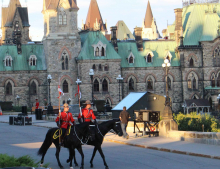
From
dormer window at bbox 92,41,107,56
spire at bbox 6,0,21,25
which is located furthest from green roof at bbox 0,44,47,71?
spire at bbox 6,0,21,25

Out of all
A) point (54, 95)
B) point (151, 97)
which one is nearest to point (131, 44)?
point (54, 95)

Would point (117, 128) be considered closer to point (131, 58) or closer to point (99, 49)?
point (99, 49)

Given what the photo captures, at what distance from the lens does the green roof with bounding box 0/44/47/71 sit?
6116 centimetres

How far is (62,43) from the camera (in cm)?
6034

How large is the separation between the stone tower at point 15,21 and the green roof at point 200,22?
2656cm

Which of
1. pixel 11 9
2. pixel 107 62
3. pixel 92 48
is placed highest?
pixel 11 9

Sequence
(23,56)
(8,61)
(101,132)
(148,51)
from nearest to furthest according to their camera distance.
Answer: (101,132) → (8,61) → (23,56) → (148,51)

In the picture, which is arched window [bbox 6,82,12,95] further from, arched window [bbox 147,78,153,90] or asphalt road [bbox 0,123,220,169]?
asphalt road [bbox 0,123,220,169]

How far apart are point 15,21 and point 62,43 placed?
20953 millimetres

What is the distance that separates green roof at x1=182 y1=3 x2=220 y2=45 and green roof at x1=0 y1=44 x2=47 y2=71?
1945 centimetres

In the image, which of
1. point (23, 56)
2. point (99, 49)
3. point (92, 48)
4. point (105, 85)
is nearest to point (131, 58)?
point (99, 49)

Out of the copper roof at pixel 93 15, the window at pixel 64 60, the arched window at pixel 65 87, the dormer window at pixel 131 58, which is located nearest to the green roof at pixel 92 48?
the window at pixel 64 60

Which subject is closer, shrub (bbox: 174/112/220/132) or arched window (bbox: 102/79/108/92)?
shrub (bbox: 174/112/220/132)

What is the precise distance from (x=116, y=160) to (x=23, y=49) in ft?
158
